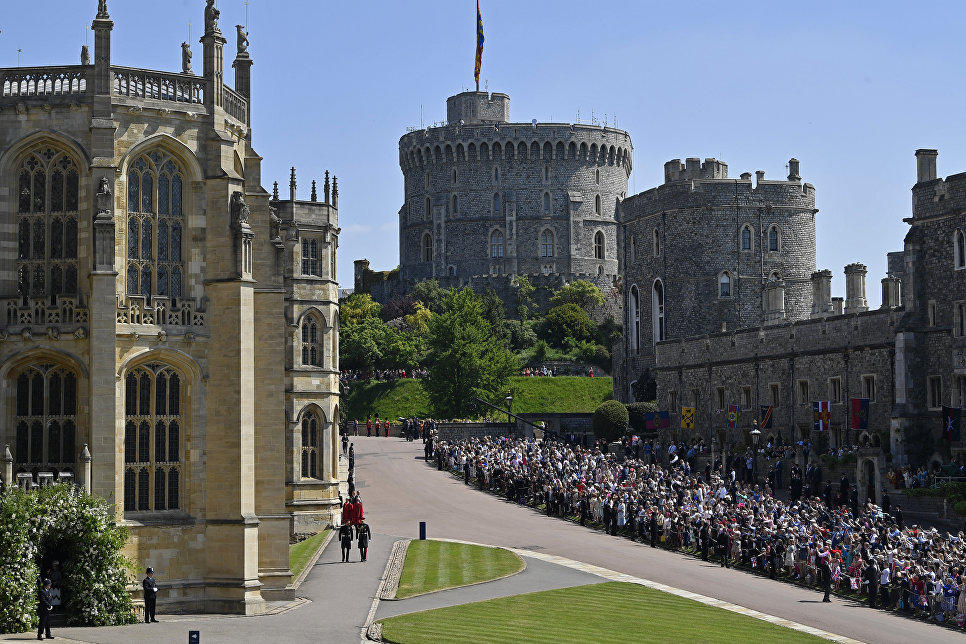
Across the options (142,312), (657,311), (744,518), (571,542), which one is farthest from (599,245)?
(142,312)

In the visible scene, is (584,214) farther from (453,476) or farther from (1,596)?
(1,596)

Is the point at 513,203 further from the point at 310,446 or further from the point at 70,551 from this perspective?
the point at 70,551

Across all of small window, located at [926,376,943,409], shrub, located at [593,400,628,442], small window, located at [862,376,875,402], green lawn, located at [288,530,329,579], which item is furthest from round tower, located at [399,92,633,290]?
green lawn, located at [288,530,329,579]

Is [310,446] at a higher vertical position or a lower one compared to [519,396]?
lower

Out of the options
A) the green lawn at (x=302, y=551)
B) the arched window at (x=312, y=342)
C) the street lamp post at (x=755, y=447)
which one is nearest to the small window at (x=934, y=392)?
the street lamp post at (x=755, y=447)

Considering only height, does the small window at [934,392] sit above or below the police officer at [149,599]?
above

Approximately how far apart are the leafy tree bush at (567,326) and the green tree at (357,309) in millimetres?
15740

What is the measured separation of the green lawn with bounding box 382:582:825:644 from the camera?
28.2m

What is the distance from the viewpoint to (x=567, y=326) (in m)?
115

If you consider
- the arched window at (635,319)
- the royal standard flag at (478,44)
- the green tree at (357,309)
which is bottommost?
the arched window at (635,319)

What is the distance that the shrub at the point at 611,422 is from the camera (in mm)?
69812

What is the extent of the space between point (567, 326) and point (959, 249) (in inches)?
2650

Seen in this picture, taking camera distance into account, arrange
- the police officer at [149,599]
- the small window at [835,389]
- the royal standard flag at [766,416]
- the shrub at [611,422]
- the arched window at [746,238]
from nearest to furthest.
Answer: the police officer at [149,599] < the small window at [835,389] < the royal standard flag at [766,416] < the shrub at [611,422] < the arched window at [746,238]

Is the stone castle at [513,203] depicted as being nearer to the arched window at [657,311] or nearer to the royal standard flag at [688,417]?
the arched window at [657,311]
